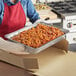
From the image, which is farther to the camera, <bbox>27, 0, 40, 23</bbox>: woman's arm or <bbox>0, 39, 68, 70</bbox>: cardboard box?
<bbox>27, 0, 40, 23</bbox>: woman's arm

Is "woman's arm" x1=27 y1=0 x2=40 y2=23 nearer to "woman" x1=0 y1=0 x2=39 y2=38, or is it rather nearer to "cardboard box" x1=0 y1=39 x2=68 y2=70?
"woman" x1=0 y1=0 x2=39 y2=38

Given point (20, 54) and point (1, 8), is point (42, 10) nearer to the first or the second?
point (1, 8)

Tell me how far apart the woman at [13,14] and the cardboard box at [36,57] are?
724 mm

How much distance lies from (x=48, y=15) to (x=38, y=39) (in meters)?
1.38


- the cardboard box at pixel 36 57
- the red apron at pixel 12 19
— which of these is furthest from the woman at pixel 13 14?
the cardboard box at pixel 36 57

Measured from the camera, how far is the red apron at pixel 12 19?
4.92ft

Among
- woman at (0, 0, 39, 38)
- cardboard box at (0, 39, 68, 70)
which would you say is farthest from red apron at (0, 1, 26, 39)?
cardboard box at (0, 39, 68, 70)

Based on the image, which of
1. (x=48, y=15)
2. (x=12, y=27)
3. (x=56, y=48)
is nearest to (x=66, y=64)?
(x=56, y=48)

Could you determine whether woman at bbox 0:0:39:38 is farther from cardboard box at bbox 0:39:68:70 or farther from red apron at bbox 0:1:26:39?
cardboard box at bbox 0:39:68:70

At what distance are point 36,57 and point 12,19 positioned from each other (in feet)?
2.71

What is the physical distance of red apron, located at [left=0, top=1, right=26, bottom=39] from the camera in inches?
59.1

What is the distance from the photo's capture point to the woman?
1500 millimetres

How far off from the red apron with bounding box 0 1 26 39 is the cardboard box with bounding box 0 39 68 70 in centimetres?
72

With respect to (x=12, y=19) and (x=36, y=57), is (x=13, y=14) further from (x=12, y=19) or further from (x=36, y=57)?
(x=36, y=57)
